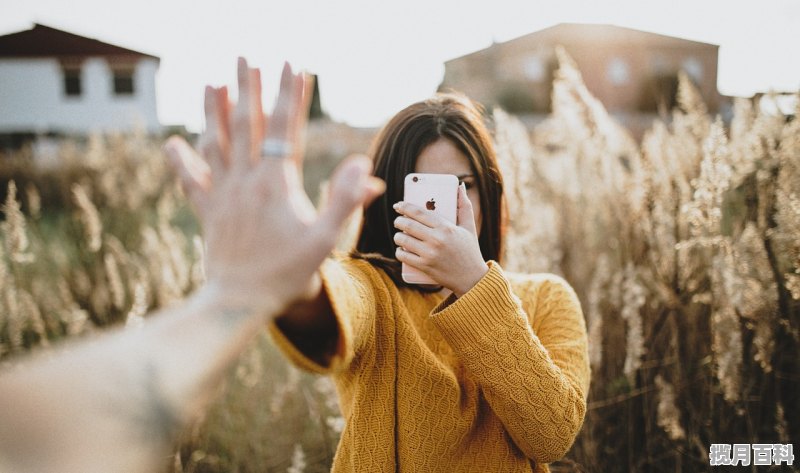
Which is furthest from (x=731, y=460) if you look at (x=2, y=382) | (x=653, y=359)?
(x=2, y=382)

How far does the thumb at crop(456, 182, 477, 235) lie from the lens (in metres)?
1.06

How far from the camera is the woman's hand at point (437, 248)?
0.92 m

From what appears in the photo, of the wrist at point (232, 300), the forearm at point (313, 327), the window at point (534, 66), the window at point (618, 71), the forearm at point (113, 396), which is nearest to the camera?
the forearm at point (113, 396)

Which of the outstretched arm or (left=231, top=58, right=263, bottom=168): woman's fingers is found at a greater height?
(left=231, top=58, right=263, bottom=168): woman's fingers

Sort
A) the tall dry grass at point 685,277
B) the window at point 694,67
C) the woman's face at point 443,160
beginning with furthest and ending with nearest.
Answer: the window at point 694,67, the tall dry grass at point 685,277, the woman's face at point 443,160

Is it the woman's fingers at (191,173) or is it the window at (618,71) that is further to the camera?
the window at (618,71)

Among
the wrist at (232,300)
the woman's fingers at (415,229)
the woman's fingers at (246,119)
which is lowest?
the wrist at (232,300)

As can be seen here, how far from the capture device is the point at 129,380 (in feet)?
1.29

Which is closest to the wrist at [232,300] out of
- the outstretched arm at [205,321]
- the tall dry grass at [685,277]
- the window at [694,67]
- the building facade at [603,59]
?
the outstretched arm at [205,321]

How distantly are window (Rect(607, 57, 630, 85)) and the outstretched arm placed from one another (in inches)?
981

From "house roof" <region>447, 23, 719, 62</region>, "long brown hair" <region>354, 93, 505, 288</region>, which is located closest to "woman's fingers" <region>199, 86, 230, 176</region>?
"long brown hair" <region>354, 93, 505, 288</region>

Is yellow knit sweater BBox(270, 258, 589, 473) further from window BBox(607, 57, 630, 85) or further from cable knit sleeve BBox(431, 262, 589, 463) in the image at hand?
window BBox(607, 57, 630, 85)

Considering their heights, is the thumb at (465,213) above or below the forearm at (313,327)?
above

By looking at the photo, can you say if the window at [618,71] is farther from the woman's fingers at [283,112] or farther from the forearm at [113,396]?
the forearm at [113,396]
